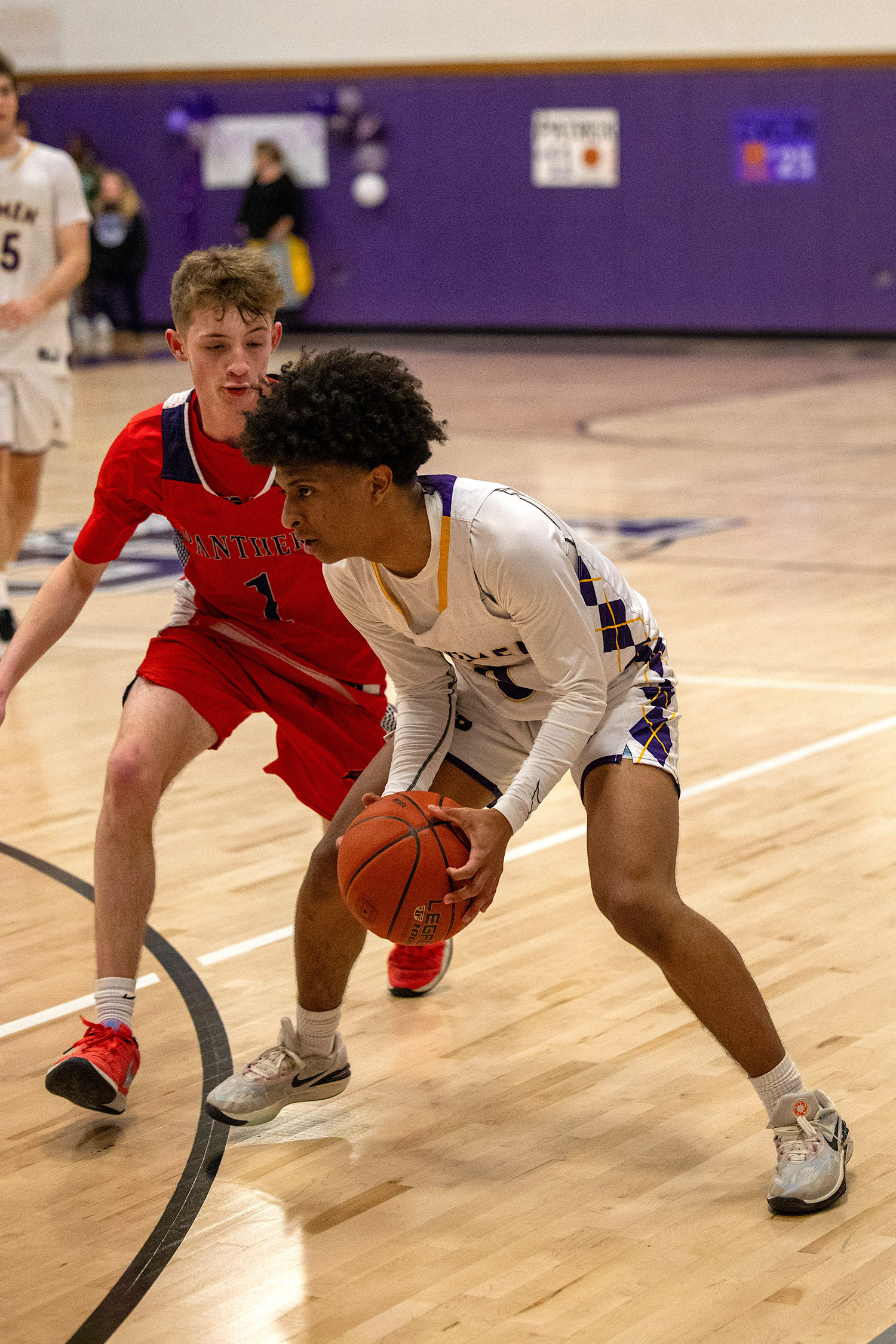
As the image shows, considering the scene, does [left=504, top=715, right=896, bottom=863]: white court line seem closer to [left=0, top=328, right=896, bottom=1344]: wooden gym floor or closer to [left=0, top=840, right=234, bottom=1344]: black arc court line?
[left=0, top=328, right=896, bottom=1344]: wooden gym floor

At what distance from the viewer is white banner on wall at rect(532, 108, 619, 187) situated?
18.6m

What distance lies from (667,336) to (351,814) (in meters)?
16.1

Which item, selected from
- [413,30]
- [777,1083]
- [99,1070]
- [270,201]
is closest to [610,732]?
[777,1083]

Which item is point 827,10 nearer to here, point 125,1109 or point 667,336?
point 667,336

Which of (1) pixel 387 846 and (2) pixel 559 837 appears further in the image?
(2) pixel 559 837

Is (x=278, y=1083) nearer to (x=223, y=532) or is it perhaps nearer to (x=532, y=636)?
(x=532, y=636)

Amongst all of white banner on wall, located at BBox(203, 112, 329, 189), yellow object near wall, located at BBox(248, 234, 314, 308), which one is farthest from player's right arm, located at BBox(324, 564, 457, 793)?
white banner on wall, located at BBox(203, 112, 329, 189)

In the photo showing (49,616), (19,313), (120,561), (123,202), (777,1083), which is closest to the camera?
(777,1083)

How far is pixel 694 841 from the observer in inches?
188

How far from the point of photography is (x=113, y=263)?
19.8 metres

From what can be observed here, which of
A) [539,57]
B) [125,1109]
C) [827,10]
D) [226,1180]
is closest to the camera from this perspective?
[226,1180]

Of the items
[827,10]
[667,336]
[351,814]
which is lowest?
[667,336]

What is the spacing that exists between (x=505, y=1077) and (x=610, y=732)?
760mm

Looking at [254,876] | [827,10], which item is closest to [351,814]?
[254,876]
